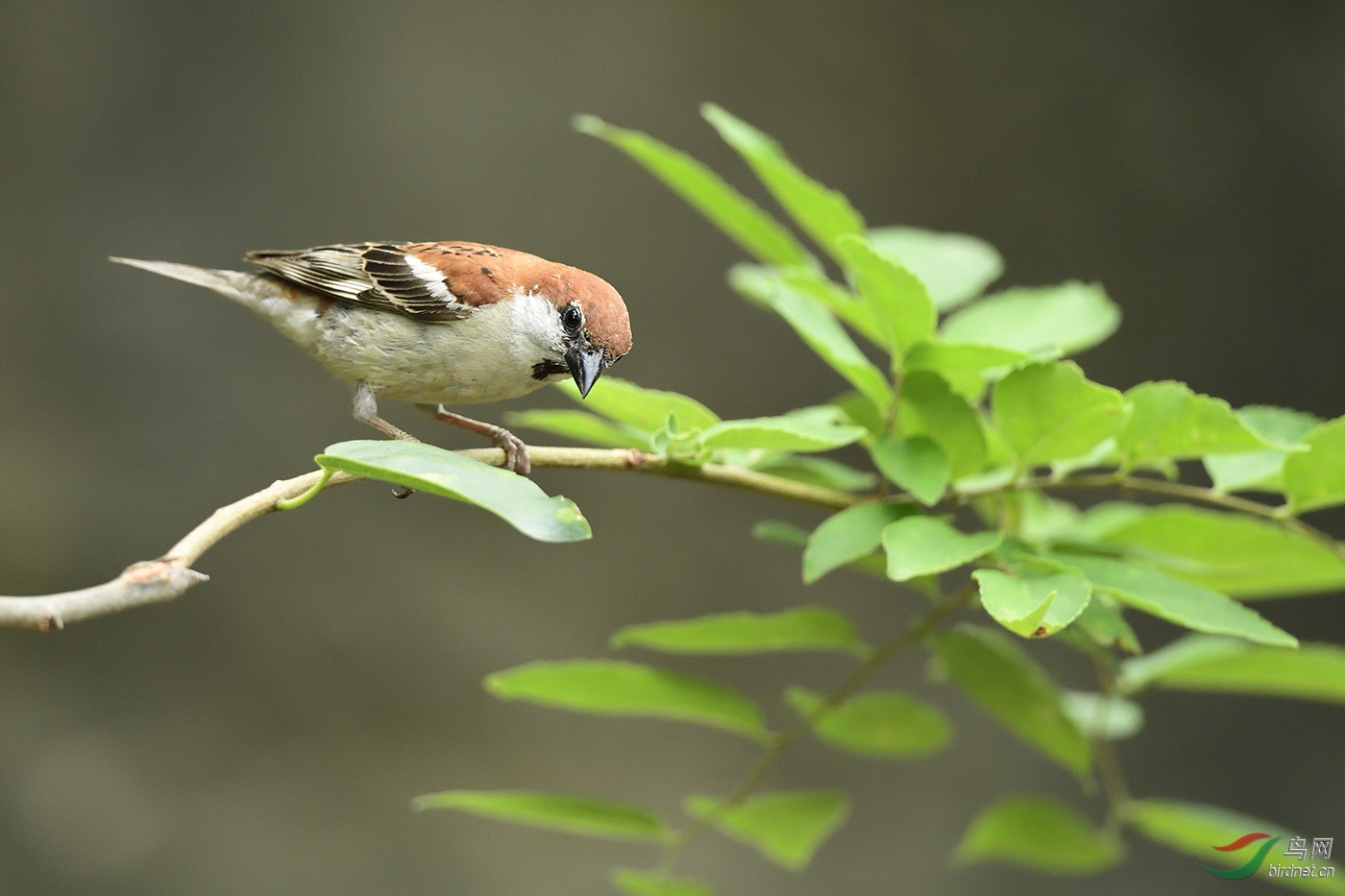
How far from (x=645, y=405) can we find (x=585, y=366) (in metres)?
0.08

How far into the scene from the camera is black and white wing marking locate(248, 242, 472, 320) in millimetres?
1112

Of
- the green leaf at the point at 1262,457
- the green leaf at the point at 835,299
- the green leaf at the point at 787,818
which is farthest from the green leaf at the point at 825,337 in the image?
the green leaf at the point at 787,818

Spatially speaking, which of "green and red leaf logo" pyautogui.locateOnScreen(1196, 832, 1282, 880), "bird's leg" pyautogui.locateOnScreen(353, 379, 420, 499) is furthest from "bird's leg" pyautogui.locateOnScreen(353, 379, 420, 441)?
"green and red leaf logo" pyautogui.locateOnScreen(1196, 832, 1282, 880)

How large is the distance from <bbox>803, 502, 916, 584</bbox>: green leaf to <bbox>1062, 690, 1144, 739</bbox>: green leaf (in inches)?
23.5

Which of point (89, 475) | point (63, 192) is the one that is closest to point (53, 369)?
point (89, 475)

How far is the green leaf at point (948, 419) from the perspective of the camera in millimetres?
1094

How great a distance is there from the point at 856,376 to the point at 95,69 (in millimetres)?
2817

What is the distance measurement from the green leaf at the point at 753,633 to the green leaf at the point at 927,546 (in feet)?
0.76

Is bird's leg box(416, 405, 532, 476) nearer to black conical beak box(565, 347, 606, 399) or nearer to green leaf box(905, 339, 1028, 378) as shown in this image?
Result: black conical beak box(565, 347, 606, 399)

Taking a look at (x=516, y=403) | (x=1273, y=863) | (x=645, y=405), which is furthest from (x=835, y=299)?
(x=516, y=403)

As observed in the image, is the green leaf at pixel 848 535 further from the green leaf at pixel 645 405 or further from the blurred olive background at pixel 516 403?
the blurred olive background at pixel 516 403

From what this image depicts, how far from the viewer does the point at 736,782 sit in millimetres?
3469

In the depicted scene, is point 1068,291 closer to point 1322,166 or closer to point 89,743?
point 1322,166

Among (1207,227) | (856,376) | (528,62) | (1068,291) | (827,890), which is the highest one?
(1207,227)
